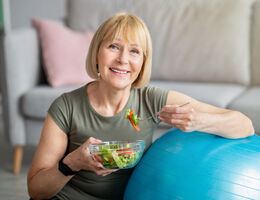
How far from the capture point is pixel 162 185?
1339 mm

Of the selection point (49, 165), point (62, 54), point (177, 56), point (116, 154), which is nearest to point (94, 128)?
point (49, 165)

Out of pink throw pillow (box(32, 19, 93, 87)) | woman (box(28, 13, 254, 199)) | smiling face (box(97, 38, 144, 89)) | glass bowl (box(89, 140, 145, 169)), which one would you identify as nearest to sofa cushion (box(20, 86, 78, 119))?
pink throw pillow (box(32, 19, 93, 87))

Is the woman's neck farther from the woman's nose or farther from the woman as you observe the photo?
the woman's nose

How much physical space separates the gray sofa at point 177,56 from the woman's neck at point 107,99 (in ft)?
3.23

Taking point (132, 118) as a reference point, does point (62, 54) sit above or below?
below

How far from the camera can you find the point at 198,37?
9.55 feet

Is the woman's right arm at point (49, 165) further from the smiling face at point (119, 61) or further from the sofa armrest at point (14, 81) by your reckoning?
the sofa armrest at point (14, 81)

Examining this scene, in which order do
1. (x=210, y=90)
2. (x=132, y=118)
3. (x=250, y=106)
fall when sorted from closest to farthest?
(x=132, y=118) < (x=250, y=106) < (x=210, y=90)

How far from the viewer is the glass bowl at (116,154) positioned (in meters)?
1.19

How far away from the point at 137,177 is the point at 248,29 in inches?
71.9

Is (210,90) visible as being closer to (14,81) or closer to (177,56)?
(177,56)

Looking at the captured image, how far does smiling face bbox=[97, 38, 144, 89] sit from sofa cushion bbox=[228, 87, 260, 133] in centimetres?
103

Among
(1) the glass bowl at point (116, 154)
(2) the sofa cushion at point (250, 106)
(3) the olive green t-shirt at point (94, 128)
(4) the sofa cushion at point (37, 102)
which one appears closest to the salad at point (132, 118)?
(3) the olive green t-shirt at point (94, 128)

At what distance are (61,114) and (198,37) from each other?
1667mm
